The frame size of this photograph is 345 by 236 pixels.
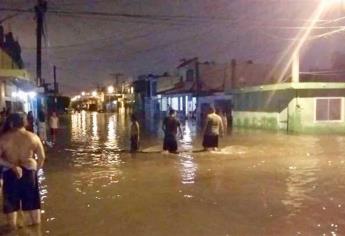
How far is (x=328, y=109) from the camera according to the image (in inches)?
1160

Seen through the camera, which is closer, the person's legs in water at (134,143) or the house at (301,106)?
the person's legs in water at (134,143)

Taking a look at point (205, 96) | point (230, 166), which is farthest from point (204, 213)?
point (205, 96)

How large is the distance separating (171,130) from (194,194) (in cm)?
742

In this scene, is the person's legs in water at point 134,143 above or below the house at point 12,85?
below

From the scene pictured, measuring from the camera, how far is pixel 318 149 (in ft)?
63.4

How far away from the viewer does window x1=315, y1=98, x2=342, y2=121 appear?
96.3ft

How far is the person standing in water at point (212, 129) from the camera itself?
58.3 feet

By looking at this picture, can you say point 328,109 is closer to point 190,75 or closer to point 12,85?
point 12,85

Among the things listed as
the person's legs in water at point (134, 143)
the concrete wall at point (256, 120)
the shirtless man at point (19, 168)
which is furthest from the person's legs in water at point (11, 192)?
the concrete wall at point (256, 120)

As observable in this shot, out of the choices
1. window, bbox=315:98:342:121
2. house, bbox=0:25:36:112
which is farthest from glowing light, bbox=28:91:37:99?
window, bbox=315:98:342:121

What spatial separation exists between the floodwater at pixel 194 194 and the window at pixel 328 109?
1161 centimetres

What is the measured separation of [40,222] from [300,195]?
4831 millimetres

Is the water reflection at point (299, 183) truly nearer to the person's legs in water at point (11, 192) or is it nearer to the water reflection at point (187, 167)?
the water reflection at point (187, 167)

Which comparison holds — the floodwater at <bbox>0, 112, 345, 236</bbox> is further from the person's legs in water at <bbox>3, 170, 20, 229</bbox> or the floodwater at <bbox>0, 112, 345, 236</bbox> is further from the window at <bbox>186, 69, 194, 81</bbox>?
the window at <bbox>186, 69, 194, 81</bbox>
